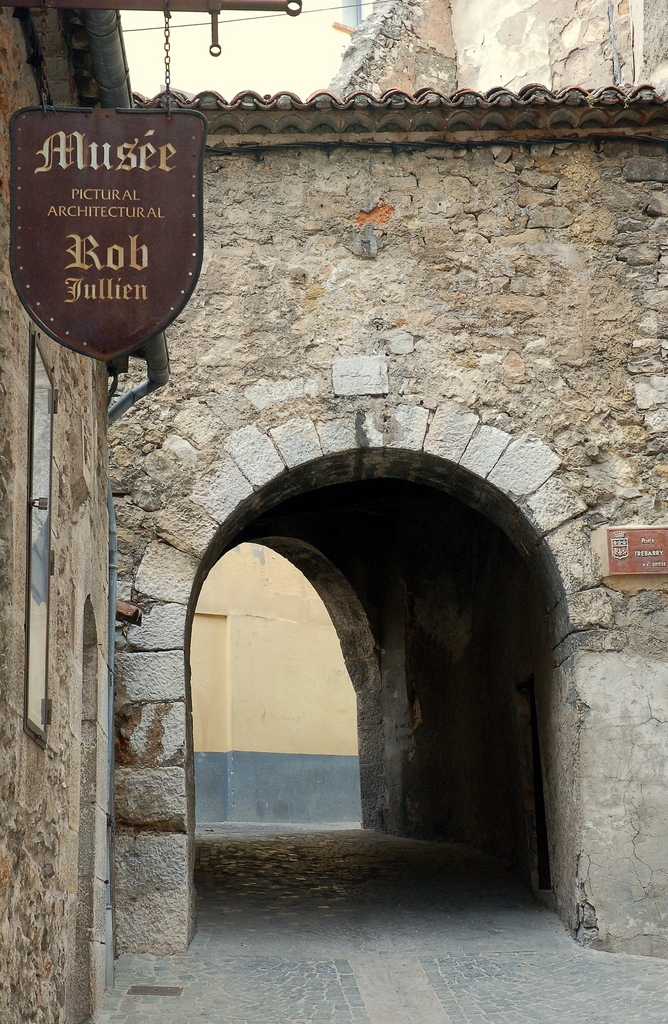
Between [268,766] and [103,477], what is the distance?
9844 millimetres

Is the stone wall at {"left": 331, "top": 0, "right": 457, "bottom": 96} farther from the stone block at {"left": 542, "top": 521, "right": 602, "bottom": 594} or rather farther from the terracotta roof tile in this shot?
the stone block at {"left": 542, "top": 521, "right": 602, "bottom": 594}

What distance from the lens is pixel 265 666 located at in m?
14.5

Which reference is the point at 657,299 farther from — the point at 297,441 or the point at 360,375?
the point at 297,441

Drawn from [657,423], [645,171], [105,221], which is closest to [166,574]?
[657,423]

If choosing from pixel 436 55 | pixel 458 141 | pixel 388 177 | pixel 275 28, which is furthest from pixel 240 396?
pixel 275 28

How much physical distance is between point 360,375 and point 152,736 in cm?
222

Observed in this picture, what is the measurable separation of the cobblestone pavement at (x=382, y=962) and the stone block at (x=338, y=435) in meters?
2.56

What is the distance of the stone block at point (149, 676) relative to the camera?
5.55 m

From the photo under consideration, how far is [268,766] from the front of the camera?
14.3m

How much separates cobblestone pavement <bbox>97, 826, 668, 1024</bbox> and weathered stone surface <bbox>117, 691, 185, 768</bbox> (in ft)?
3.01

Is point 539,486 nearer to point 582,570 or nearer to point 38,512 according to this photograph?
point 582,570

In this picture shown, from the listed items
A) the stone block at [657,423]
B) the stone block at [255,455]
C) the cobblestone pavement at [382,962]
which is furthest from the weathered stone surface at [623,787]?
the stone block at [255,455]

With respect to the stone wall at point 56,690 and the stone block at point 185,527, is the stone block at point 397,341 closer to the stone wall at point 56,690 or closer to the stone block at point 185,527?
the stone block at point 185,527

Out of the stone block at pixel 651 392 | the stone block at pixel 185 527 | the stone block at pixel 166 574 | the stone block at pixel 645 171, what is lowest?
the stone block at pixel 166 574
